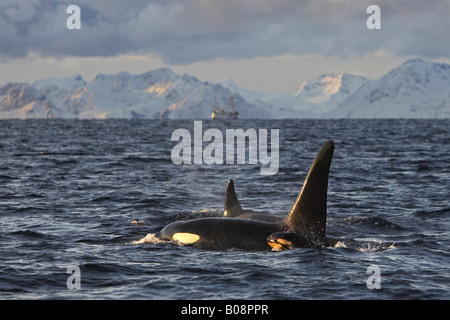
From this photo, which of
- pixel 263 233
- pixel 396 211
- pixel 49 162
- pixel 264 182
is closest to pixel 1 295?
pixel 263 233

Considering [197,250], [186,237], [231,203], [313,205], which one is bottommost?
[197,250]

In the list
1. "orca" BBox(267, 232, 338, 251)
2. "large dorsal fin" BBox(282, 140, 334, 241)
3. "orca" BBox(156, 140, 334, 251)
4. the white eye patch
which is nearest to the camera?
"large dorsal fin" BBox(282, 140, 334, 241)

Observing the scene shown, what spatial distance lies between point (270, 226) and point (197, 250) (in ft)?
5.21

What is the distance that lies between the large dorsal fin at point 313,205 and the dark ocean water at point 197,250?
461 mm

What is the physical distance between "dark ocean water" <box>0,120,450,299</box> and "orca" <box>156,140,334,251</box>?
11.0 inches

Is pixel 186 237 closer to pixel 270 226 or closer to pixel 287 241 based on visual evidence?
pixel 270 226

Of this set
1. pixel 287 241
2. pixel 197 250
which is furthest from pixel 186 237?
pixel 287 241

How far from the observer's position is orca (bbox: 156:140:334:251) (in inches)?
490

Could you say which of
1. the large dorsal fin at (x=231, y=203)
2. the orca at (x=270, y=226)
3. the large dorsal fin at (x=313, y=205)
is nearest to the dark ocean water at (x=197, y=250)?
the orca at (x=270, y=226)

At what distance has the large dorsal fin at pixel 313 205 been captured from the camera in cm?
1230

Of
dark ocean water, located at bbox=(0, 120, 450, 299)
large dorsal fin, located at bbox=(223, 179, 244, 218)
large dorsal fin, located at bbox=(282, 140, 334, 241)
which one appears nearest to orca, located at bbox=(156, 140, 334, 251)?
large dorsal fin, located at bbox=(282, 140, 334, 241)

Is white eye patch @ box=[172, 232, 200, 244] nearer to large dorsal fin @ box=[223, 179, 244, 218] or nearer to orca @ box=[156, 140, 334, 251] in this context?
orca @ box=[156, 140, 334, 251]

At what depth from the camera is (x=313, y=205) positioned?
500 inches

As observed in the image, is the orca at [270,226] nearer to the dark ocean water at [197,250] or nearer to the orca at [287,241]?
the orca at [287,241]
